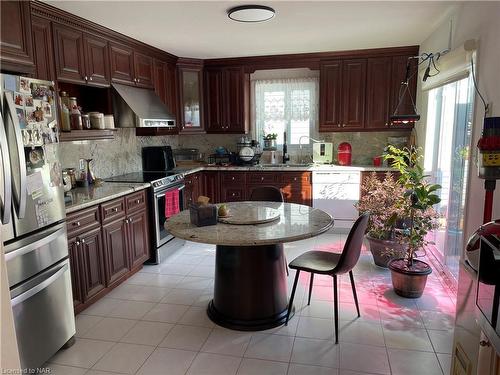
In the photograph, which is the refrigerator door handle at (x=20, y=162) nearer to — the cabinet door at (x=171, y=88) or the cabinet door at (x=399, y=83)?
the cabinet door at (x=171, y=88)

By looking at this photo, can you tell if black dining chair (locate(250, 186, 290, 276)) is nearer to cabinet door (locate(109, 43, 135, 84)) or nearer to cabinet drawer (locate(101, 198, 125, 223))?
cabinet drawer (locate(101, 198, 125, 223))

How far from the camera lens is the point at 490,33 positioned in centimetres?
239

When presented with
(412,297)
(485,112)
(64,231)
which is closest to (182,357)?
(64,231)

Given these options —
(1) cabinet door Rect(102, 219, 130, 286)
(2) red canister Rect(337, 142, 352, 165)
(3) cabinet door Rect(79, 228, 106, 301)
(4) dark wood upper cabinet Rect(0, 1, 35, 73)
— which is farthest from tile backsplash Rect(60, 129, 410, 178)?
(4) dark wood upper cabinet Rect(0, 1, 35, 73)

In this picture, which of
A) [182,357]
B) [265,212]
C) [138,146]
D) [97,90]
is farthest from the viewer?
[138,146]

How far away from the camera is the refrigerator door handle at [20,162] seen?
6.22 ft

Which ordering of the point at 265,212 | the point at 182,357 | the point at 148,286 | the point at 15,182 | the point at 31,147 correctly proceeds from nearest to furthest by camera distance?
the point at 15,182 < the point at 31,147 < the point at 182,357 < the point at 265,212 < the point at 148,286

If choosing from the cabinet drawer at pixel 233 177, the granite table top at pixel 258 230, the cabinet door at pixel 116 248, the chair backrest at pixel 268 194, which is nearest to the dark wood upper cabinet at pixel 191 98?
the cabinet drawer at pixel 233 177

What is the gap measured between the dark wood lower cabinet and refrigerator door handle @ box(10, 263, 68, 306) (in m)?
0.35

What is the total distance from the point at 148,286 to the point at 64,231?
123cm

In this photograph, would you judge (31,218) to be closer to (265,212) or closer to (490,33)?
(265,212)

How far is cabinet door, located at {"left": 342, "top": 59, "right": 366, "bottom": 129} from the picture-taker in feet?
16.0

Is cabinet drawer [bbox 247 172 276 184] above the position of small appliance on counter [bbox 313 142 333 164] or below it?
below

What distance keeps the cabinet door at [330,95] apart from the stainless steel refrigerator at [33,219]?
3610 millimetres
